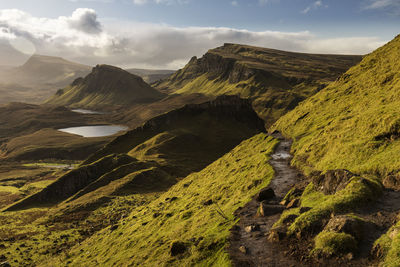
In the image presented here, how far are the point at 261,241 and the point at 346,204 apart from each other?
811cm

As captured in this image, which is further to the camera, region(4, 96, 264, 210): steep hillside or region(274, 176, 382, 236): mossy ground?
region(4, 96, 264, 210): steep hillside

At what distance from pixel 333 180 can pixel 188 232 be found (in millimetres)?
16898

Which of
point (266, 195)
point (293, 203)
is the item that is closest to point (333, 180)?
point (293, 203)

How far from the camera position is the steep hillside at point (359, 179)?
20.4 meters

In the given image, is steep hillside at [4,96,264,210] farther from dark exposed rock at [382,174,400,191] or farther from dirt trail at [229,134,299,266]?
dark exposed rock at [382,174,400,191]

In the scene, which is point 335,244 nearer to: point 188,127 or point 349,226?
point 349,226

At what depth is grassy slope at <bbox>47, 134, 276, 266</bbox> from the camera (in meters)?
26.4

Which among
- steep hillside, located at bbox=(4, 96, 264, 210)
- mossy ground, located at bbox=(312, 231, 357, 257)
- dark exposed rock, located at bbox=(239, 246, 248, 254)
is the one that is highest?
mossy ground, located at bbox=(312, 231, 357, 257)

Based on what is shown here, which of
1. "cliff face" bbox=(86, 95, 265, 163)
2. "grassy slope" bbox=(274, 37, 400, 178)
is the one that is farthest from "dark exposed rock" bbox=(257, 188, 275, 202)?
"cliff face" bbox=(86, 95, 265, 163)

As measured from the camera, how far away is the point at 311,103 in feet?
310

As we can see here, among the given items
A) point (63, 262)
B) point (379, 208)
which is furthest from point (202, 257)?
point (63, 262)

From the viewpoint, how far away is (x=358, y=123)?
158 ft

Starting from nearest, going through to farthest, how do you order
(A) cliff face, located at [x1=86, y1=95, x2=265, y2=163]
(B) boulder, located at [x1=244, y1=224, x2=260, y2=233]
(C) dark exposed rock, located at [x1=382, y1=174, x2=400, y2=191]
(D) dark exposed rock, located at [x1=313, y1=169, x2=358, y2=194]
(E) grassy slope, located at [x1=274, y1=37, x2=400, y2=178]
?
(B) boulder, located at [x1=244, y1=224, x2=260, y2=233]
(C) dark exposed rock, located at [x1=382, y1=174, x2=400, y2=191]
(D) dark exposed rock, located at [x1=313, y1=169, x2=358, y2=194]
(E) grassy slope, located at [x1=274, y1=37, x2=400, y2=178]
(A) cliff face, located at [x1=86, y1=95, x2=265, y2=163]

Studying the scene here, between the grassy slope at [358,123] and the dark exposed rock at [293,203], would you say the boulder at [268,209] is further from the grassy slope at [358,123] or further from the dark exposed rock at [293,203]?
the grassy slope at [358,123]
